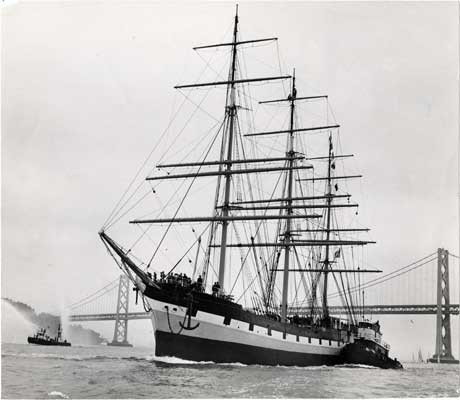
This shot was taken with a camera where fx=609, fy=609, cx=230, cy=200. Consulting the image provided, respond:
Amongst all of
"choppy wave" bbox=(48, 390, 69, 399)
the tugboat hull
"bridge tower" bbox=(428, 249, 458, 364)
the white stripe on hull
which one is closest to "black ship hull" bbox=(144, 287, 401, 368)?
the white stripe on hull

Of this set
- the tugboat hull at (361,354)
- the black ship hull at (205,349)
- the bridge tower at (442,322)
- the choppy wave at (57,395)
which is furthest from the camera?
the bridge tower at (442,322)

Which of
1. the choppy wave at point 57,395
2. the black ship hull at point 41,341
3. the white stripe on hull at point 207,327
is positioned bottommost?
the choppy wave at point 57,395

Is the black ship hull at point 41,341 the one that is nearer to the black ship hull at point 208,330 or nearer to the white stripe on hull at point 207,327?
the black ship hull at point 208,330

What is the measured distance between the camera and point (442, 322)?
76750 mm

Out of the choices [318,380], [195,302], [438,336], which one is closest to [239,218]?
[195,302]

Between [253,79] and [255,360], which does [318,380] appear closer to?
[255,360]

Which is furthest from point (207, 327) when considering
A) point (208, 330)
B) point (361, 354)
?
point (361, 354)

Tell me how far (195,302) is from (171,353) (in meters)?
2.72

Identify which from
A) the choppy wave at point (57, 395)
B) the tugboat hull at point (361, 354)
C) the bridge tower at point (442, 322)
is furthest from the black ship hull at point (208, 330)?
the bridge tower at point (442, 322)

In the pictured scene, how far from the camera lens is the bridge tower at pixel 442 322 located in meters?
68.9

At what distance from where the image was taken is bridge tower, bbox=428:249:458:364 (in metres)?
68.9

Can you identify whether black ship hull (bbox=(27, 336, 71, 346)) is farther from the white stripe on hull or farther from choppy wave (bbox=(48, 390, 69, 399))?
choppy wave (bbox=(48, 390, 69, 399))

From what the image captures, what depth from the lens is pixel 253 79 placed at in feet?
114

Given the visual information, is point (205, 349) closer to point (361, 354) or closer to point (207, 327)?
point (207, 327)
